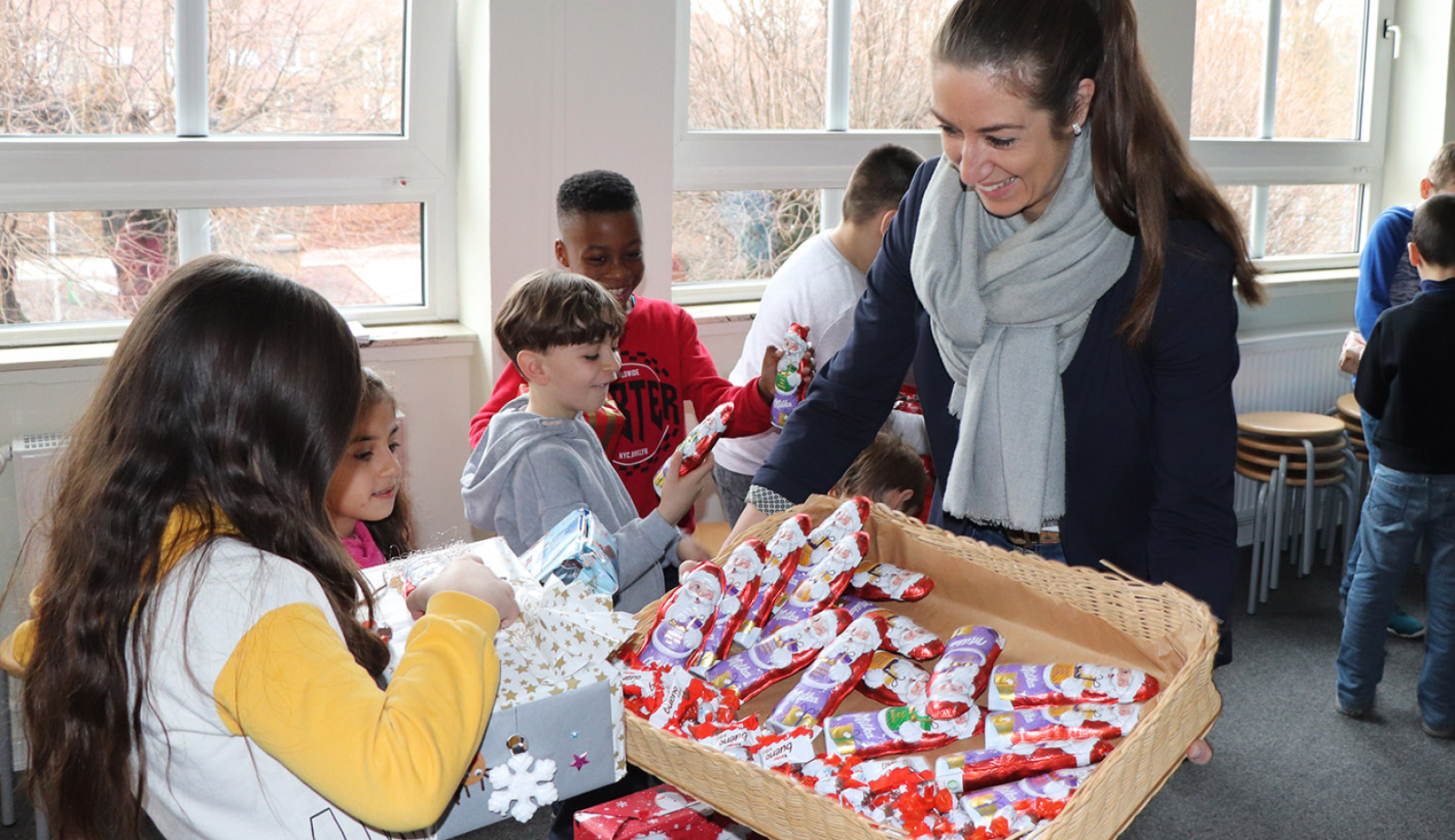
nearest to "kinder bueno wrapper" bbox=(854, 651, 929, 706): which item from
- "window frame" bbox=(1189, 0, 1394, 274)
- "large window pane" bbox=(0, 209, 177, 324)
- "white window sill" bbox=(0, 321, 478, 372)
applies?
"white window sill" bbox=(0, 321, 478, 372)

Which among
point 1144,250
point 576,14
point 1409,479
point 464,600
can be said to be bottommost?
point 1409,479

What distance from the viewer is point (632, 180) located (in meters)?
3.14

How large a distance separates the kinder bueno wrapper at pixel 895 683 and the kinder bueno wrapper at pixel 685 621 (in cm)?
19

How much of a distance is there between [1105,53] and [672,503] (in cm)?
93

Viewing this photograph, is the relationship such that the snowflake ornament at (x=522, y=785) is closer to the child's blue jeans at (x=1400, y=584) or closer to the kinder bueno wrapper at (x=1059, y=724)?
the kinder bueno wrapper at (x=1059, y=724)

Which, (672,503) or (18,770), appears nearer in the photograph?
(672,503)

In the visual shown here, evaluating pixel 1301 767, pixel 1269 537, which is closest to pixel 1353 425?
pixel 1269 537

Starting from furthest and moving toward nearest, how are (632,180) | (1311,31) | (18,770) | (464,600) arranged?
(1311,31) → (632,180) → (18,770) → (464,600)

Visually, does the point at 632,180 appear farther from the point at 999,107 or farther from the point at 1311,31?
the point at 1311,31

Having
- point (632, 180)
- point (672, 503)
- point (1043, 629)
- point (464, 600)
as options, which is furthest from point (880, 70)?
point (464, 600)

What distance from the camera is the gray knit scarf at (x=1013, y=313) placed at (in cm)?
152

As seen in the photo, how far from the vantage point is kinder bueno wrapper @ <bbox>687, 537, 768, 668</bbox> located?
4.34 ft

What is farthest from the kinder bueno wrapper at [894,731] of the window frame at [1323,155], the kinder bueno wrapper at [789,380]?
the window frame at [1323,155]

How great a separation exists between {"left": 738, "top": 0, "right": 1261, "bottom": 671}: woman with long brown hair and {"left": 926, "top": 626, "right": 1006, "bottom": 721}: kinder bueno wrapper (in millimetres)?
264
